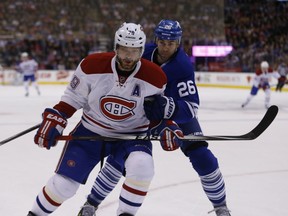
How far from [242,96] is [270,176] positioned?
9.31m

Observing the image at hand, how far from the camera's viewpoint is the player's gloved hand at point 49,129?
2.48 meters

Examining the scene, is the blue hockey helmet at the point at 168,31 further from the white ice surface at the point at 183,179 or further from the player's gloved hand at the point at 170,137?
the white ice surface at the point at 183,179

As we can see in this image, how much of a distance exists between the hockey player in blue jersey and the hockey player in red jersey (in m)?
0.24

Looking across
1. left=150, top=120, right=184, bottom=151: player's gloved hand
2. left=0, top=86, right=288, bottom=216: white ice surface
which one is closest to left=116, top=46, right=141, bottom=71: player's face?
left=150, top=120, right=184, bottom=151: player's gloved hand

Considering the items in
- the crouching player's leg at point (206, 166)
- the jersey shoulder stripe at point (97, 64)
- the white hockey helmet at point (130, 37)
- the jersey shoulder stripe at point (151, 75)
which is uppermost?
the white hockey helmet at point (130, 37)

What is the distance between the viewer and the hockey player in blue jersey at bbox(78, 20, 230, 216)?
283 centimetres

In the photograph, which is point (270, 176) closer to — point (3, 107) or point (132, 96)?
point (132, 96)

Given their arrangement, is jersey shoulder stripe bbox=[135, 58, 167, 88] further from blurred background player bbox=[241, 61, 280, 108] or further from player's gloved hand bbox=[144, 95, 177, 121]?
blurred background player bbox=[241, 61, 280, 108]

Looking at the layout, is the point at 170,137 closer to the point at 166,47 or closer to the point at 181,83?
the point at 181,83

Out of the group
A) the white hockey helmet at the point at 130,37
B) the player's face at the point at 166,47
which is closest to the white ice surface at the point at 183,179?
the player's face at the point at 166,47

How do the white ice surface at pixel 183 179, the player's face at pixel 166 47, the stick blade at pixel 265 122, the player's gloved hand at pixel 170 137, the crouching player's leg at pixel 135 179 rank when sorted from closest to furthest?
the crouching player's leg at pixel 135 179 < the player's gloved hand at pixel 170 137 < the stick blade at pixel 265 122 < the player's face at pixel 166 47 < the white ice surface at pixel 183 179

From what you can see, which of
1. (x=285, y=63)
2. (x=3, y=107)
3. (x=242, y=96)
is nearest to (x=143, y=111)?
(x=3, y=107)

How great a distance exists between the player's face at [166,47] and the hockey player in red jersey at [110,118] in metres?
0.33

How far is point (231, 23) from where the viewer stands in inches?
841
